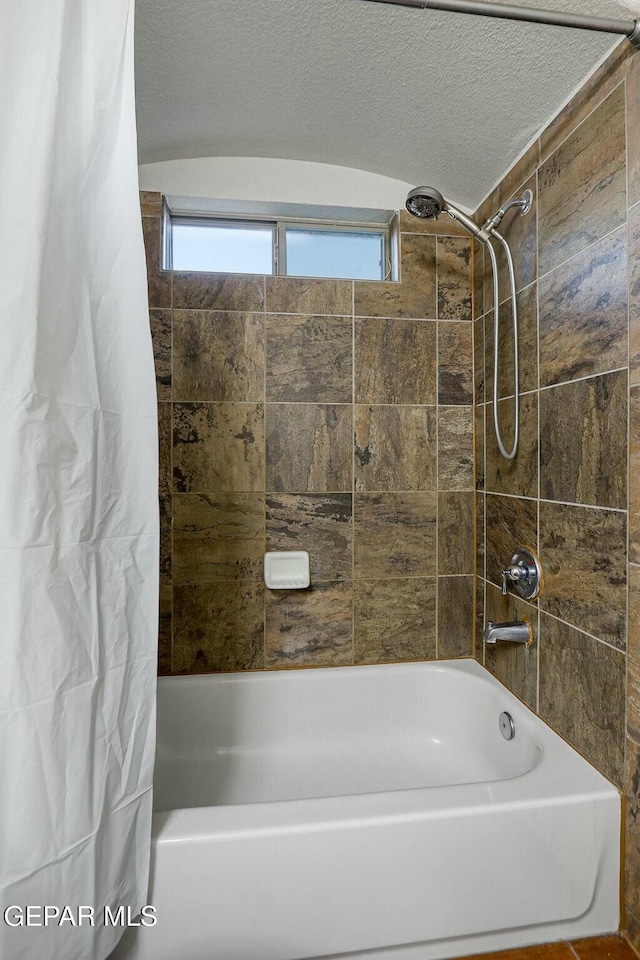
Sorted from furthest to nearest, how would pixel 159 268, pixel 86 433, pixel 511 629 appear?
pixel 159 268, pixel 511 629, pixel 86 433

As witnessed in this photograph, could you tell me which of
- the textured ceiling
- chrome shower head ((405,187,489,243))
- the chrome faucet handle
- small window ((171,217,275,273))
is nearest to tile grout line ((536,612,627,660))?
the chrome faucet handle

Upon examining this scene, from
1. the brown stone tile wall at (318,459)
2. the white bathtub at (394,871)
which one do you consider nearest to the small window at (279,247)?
the brown stone tile wall at (318,459)

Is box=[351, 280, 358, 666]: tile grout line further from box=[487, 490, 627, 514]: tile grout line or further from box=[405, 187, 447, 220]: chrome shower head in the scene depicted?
box=[487, 490, 627, 514]: tile grout line

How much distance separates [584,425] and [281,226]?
1354mm

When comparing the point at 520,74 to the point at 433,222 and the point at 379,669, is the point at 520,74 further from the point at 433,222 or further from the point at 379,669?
the point at 379,669

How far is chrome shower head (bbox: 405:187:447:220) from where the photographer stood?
1.50 meters

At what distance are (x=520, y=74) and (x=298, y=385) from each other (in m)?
1.08

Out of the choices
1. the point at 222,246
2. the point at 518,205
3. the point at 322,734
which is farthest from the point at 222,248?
the point at 322,734

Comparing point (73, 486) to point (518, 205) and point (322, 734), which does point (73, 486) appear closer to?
point (322, 734)

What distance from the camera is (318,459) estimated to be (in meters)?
1.86

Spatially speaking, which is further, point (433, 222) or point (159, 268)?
point (433, 222)

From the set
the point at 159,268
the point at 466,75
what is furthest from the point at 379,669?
the point at 466,75

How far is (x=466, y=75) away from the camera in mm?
1364

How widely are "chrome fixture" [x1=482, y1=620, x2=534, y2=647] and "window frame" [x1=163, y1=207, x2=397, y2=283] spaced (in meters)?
1.31
